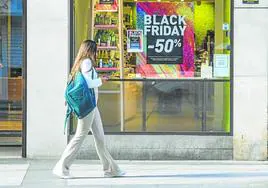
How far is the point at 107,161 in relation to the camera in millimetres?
9562

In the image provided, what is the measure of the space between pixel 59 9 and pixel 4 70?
2.17 meters

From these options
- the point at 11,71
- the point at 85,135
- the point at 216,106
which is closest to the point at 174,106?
the point at 216,106

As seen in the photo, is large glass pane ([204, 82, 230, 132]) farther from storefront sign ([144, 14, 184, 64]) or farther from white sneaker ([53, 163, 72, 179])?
white sneaker ([53, 163, 72, 179])

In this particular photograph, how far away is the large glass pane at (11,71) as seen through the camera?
12.4 m

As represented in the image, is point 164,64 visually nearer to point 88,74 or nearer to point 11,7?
point 88,74

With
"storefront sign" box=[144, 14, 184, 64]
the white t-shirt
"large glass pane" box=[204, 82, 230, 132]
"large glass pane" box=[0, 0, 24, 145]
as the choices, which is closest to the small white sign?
"large glass pane" box=[204, 82, 230, 132]

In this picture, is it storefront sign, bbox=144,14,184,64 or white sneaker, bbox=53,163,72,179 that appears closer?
white sneaker, bbox=53,163,72,179

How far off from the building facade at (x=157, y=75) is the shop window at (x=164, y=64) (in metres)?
0.02

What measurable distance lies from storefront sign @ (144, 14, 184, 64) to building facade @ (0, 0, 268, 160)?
2 cm

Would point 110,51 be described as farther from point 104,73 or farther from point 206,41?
point 206,41

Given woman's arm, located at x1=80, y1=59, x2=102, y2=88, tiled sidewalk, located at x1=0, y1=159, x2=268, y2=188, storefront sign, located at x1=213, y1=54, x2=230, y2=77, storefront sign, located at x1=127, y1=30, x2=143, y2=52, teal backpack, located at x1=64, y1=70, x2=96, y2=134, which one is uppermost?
storefront sign, located at x1=127, y1=30, x2=143, y2=52

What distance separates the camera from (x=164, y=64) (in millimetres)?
11328

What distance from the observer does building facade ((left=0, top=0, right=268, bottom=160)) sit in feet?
36.0

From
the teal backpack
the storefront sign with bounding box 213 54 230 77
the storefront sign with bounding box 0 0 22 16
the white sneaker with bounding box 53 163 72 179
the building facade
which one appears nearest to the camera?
the teal backpack
